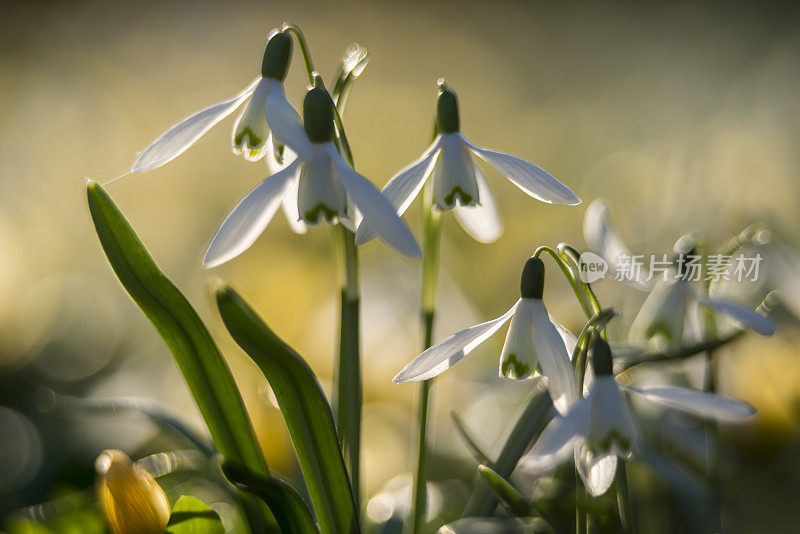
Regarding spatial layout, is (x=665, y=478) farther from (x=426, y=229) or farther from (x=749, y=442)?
(x=426, y=229)

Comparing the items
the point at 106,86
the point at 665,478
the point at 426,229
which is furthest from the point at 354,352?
the point at 106,86

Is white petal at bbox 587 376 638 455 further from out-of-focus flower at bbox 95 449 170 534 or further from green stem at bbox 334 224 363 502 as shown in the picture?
out-of-focus flower at bbox 95 449 170 534

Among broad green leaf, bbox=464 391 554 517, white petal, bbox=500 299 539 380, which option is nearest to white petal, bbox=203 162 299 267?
white petal, bbox=500 299 539 380

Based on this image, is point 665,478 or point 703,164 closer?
point 665,478

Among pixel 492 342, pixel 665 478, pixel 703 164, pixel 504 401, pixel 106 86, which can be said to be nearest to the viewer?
pixel 665 478

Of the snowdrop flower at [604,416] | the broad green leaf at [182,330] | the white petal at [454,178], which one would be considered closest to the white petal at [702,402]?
the snowdrop flower at [604,416]
